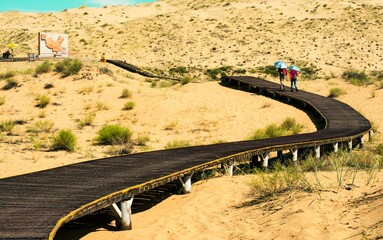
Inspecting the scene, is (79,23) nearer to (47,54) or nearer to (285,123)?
(47,54)

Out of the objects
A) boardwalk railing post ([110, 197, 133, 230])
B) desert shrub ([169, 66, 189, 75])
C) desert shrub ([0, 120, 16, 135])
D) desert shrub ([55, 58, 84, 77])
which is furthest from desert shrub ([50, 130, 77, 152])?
desert shrub ([169, 66, 189, 75])

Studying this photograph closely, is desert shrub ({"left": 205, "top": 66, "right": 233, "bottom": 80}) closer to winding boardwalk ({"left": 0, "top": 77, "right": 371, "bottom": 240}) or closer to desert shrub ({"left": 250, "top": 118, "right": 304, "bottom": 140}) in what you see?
desert shrub ({"left": 250, "top": 118, "right": 304, "bottom": 140})

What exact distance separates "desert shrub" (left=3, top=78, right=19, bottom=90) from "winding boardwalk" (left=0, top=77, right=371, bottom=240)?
68.5ft

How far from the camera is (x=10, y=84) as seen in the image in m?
31.2

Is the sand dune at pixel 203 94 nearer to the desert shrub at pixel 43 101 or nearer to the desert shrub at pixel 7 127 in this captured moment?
the desert shrub at pixel 43 101

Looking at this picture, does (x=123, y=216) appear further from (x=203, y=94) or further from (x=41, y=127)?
(x=203, y=94)

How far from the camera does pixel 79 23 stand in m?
75.1

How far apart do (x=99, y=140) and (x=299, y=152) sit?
8.59m

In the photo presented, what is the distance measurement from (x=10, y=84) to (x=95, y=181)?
24426 millimetres

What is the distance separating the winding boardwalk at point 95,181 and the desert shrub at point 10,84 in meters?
20.9

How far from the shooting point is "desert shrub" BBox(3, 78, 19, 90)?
31.0 meters

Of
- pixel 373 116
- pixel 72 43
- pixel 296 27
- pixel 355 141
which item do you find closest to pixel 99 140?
pixel 355 141

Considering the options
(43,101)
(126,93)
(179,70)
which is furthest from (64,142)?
(179,70)

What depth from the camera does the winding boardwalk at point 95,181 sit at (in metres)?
6.83
